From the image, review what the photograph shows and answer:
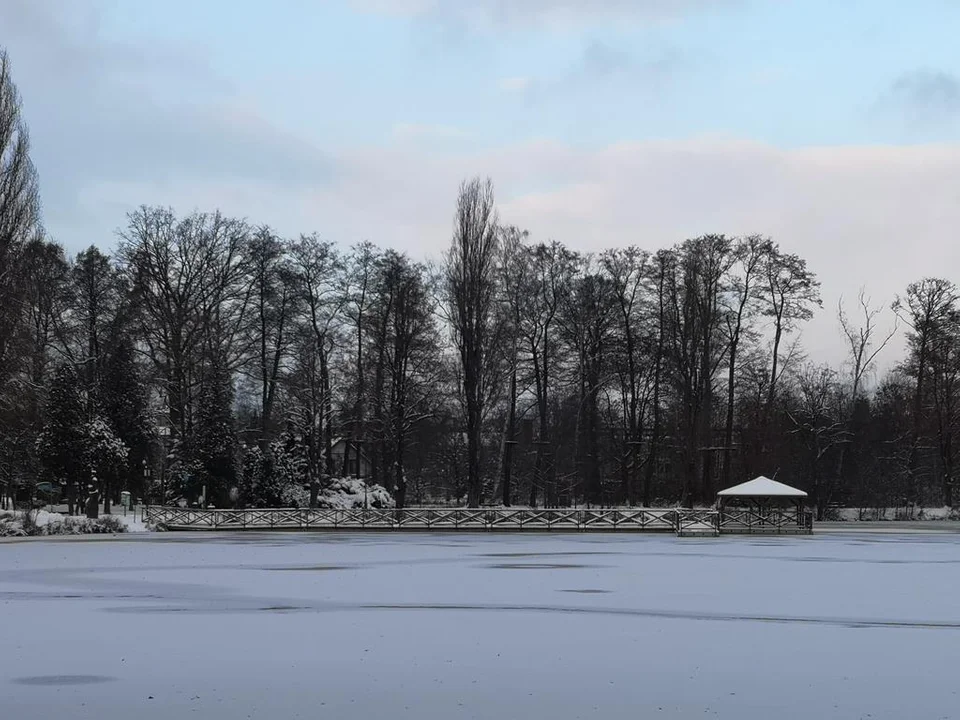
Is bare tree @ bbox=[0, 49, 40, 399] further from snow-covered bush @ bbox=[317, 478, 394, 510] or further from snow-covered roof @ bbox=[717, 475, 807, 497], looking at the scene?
snow-covered roof @ bbox=[717, 475, 807, 497]

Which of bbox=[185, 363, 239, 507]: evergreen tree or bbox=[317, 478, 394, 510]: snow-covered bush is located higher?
bbox=[185, 363, 239, 507]: evergreen tree

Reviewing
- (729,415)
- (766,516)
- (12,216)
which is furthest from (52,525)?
(729,415)

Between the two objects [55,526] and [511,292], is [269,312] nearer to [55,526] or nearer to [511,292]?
[511,292]

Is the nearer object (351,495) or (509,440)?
(351,495)

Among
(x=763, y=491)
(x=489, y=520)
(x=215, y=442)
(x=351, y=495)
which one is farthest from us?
(x=351, y=495)

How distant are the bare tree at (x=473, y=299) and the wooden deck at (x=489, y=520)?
13.0ft

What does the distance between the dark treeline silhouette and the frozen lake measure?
2864 cm

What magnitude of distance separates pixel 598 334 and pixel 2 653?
161 feet

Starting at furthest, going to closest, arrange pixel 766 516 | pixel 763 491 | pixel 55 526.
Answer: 1. pixel 766 516
2. pixel 763 491
3. pixel 55 526

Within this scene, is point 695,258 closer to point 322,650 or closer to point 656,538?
point 656,538

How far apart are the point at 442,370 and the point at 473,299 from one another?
921 cm

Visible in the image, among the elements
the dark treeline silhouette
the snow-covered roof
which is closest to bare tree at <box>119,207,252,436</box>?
the dark treeline silhouette

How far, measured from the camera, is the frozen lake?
376 inches

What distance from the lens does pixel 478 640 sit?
43.6 ft
